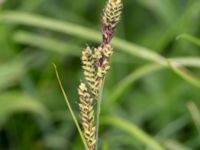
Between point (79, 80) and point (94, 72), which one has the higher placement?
point (94, 72)

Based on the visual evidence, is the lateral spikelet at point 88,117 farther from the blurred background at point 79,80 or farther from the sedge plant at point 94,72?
the blurred background at point 79,80

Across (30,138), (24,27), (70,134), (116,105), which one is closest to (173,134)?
(116,105)

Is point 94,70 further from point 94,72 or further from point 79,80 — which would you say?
point 79,80

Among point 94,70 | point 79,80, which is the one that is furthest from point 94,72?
point 79,80

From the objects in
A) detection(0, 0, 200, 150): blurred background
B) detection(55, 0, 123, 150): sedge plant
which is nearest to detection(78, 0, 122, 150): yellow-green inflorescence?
detection(55, 0, 123, 150): sedge plant

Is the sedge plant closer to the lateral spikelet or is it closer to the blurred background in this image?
the lateral spikelet

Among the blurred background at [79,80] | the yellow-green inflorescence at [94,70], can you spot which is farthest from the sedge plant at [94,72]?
the blurred background at [79,80]

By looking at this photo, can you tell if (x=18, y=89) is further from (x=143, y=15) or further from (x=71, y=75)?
(x=143, y=15)
